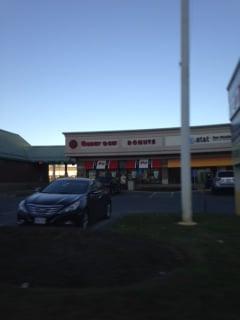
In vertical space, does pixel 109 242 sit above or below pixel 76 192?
below

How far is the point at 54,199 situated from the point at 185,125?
398 centimetres

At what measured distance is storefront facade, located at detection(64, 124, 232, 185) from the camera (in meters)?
47.0

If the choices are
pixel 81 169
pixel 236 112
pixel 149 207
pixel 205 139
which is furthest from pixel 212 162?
pixel 236 112

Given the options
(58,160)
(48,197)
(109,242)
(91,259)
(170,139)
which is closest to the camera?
(91,259)

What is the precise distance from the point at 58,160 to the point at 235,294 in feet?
158

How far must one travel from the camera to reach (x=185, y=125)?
13648 mm

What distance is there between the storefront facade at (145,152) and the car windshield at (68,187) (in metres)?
31.5

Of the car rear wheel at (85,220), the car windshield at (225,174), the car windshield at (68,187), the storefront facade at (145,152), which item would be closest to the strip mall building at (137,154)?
the storefront facade at (145,152)

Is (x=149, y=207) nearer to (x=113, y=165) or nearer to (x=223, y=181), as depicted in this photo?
(x=223, y=181)

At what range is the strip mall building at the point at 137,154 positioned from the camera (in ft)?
154

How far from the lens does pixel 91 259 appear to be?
26.0 feet

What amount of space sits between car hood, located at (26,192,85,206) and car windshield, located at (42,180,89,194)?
0.62 m

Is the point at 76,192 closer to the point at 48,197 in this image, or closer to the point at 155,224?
the point at 48,197

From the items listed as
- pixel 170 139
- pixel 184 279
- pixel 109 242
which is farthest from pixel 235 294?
pixel 170 139
